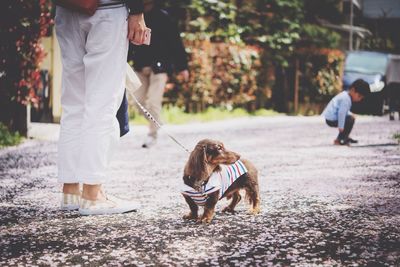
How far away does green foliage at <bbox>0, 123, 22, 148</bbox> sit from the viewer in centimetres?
733

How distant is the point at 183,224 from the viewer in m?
3.29

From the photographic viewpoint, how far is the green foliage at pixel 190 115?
11.1m

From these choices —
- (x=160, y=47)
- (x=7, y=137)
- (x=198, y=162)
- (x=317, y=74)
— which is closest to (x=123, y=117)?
(x=198, y=162)

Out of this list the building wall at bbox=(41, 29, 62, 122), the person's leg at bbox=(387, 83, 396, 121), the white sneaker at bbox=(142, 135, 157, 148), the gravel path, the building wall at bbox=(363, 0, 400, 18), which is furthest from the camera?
the building wall at bbox=(363, 0, 400, 18)

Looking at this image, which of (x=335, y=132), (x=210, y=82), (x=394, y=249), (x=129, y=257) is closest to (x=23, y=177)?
(x=129, y=257)

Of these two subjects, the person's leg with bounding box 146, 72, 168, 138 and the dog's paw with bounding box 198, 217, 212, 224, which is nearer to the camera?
the dog's paw with bounding box 198, 217, 212, 224

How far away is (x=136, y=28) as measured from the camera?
11.1 feet

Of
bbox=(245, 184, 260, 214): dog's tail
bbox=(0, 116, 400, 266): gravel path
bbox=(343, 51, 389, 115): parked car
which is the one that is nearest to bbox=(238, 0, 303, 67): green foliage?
bbox=(343, 51, 389, 115): parked car

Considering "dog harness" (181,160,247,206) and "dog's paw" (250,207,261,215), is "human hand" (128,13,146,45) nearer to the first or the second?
"dog harness" (181,160,247,206)

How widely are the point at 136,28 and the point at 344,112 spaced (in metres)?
5.29

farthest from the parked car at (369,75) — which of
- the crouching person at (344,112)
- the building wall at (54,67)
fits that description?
the building wall at (54,67)

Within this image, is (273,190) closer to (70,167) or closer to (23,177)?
(70,167)

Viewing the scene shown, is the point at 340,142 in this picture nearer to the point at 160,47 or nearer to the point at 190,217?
the point at 160,47

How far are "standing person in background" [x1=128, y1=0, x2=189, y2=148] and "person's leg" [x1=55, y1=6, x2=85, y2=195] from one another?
381 centimetres
